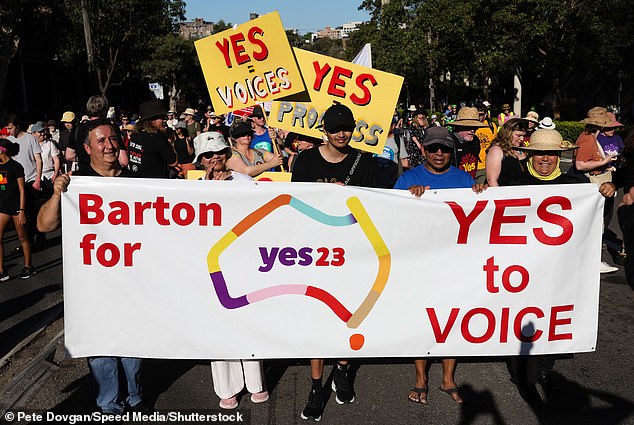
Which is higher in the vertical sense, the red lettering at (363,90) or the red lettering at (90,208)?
the red lettering at (363,90)

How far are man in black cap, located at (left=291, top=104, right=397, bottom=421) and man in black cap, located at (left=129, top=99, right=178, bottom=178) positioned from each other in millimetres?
2088

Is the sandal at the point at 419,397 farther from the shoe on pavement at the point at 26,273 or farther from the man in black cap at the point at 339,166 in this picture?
the shoe on pavement at the point at 26,273

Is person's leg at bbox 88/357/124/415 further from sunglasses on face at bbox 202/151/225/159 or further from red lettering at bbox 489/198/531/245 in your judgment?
red lettering at bbox 489/198/531/245

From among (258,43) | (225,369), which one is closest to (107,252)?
(225,369)

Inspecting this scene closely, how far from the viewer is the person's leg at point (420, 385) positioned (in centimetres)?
433

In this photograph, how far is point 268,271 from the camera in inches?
160

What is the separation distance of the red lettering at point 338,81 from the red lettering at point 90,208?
303 cm

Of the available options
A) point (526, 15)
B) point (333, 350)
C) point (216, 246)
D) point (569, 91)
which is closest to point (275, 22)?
point (216, 246)

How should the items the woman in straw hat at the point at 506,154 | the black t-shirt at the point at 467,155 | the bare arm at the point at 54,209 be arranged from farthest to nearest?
1. the black t-shirt at the point at 467,155
2. the woman in straw hat at the point at 506,154
3. the bare arm at the point at 54,209

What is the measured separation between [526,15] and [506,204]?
24189 mm

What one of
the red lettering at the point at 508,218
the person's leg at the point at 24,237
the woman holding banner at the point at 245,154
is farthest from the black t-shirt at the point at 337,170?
the person's leg at the point at 24,237

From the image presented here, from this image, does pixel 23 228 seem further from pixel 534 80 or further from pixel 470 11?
pixel 534 80

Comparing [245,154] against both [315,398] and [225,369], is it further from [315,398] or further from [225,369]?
[315,398]

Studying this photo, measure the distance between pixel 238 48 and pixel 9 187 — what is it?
9.31 feet
